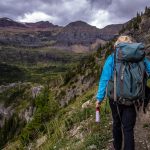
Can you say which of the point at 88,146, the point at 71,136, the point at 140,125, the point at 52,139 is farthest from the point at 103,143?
the point at 52,139

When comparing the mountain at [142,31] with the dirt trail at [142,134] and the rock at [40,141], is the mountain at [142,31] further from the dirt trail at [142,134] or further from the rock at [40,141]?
the dirt trail at [142,134]

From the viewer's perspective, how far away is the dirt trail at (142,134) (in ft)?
34.6

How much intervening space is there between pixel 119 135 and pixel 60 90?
9587 cm

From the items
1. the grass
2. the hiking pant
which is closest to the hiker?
the hiking pant

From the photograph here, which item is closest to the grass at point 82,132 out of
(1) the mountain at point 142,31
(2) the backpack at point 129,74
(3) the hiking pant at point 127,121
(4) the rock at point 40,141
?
(4) the rock at point 40,141

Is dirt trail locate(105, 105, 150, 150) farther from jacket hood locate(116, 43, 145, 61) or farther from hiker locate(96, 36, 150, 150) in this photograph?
jacket hood locate(116, 43, 145, 61)

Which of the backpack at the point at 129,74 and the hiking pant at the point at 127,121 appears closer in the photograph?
the backpack at the point at 129,74

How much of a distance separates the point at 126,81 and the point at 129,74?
17cm

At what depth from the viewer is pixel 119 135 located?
9.20 m

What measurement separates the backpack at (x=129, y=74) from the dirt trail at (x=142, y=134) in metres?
2.65

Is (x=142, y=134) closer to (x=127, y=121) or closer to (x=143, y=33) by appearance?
(x=127, y=121)

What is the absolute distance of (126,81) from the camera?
821 cm

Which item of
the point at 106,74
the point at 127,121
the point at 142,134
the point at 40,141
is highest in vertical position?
the point at 106,74

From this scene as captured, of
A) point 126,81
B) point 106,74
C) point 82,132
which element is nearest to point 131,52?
point 126,81
